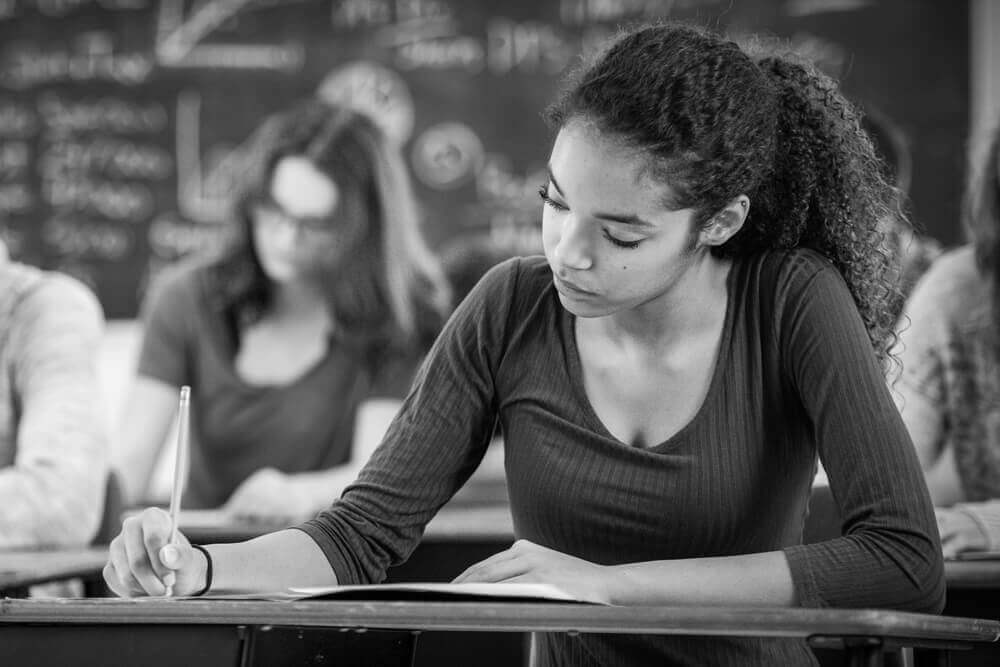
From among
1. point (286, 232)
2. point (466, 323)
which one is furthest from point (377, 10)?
point (466, 323)

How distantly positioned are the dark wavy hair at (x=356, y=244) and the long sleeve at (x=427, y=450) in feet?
4.14

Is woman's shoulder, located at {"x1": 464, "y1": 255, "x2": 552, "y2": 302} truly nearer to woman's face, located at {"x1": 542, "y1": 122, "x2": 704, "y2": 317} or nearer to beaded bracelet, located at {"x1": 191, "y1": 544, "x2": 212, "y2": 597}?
woman's face, located at {"x1": 542, "y1": 122, "x2": 704, "y2": 317}

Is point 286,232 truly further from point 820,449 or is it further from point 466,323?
point 820,449

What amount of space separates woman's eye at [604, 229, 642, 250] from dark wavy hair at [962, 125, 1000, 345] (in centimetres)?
103

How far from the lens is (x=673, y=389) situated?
4.39 feet

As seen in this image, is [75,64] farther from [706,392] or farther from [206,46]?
[706,392]

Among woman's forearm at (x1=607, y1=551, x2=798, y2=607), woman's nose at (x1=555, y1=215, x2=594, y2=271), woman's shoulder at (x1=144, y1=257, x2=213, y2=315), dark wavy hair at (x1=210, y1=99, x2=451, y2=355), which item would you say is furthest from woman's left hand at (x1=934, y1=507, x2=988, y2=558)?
woman's shoulder at (x1=144, y1=257, x2=213, y2=315)

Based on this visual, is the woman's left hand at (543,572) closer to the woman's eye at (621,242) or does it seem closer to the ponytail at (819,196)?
the woman's eye at (621,242)

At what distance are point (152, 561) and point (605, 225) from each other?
503 mm

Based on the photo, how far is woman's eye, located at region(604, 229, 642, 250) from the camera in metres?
1.22

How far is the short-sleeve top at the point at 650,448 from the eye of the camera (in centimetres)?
123

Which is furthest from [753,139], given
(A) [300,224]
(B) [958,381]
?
(A) [300,224]

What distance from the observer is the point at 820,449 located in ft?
4.03

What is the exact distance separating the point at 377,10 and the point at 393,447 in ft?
9.02
